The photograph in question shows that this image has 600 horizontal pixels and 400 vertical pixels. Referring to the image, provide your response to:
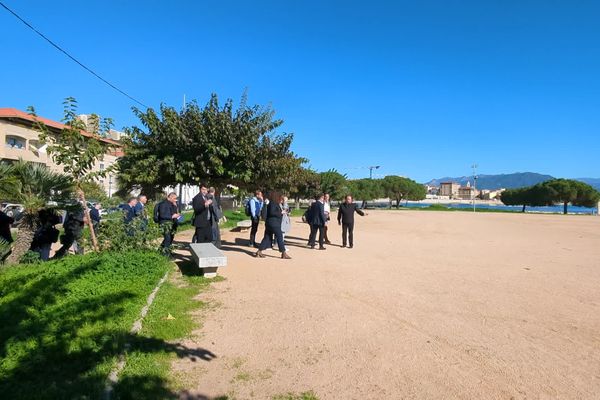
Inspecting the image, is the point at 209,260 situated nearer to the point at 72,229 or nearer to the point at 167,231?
the point at 167,231

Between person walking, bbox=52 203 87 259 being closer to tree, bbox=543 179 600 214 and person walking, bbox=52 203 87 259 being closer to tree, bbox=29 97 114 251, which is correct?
tree, bbox=29 97 114 251

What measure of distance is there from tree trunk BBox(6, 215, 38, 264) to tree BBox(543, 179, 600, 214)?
76441 millimetres

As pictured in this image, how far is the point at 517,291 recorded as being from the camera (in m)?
6.72

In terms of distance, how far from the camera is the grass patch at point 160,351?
3.15 m

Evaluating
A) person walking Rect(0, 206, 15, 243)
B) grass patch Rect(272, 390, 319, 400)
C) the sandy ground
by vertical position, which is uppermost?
person walking Rect(0, 206, 15, 243)

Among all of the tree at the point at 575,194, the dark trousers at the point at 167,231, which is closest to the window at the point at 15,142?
the dark trousers at the point at 167,231

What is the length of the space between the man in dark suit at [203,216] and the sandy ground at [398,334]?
1.06m

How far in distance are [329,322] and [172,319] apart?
1880mm

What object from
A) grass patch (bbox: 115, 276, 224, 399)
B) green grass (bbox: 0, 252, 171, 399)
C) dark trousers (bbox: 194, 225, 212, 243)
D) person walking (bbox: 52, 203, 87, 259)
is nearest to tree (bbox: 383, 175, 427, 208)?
dark trousers (bbox: 194, 225, 212, 243)

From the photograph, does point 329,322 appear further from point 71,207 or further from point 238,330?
point 71,207

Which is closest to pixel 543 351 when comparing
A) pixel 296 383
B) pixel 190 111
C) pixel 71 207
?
pixel 296 383

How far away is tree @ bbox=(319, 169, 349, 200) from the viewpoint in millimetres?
49938

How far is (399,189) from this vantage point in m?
82.2

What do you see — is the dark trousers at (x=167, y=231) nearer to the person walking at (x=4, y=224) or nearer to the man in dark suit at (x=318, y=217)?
the person walking at (x=4, y=224)
